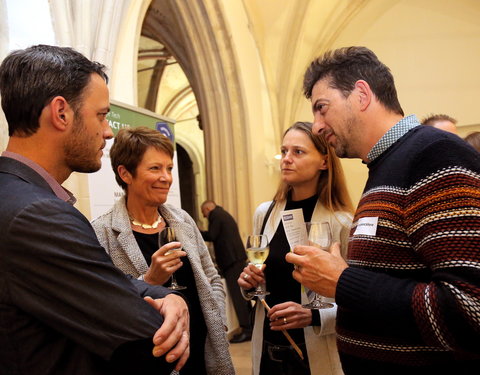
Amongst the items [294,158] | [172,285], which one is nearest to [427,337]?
[172,285]

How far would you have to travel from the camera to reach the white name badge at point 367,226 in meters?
1.28

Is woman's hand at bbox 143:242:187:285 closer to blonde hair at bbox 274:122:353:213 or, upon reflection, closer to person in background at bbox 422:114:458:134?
blonde hair at bbox 274:122:353:213

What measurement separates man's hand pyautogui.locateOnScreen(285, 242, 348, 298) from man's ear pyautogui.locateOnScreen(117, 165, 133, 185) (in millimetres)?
985

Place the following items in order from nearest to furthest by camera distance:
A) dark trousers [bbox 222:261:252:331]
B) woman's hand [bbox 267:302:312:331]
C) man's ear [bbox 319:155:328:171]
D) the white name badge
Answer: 1. the white name badge
2. woman's hand [bbox 267:302:312:331]
3. man's ear [bbox 319:155:328:171]
4. dark trousers [bbox 222:261:252:331]

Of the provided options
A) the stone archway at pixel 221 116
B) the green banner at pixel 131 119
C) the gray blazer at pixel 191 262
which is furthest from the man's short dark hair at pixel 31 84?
the stone archway at pixel 221 116

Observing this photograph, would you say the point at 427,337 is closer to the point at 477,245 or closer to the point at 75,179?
the point at 477,245

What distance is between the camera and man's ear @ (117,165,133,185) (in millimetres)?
2084

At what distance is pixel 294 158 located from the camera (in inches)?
85.6

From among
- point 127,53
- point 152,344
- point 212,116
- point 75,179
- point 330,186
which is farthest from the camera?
point 212,116

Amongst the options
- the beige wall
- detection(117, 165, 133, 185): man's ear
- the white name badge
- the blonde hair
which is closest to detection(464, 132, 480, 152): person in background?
the blonde hair

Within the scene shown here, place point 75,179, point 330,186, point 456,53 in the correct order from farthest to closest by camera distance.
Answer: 1. point 456,53
2. point 75,179
3. point 330,186

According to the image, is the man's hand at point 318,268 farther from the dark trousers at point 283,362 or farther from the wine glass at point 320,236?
the dark trousers at point 283,362

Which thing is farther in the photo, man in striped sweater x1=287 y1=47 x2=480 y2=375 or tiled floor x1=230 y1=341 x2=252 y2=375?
tiled floor x1=230 y1=341 x2=252 y2=375

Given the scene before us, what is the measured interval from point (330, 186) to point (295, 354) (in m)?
0.76
